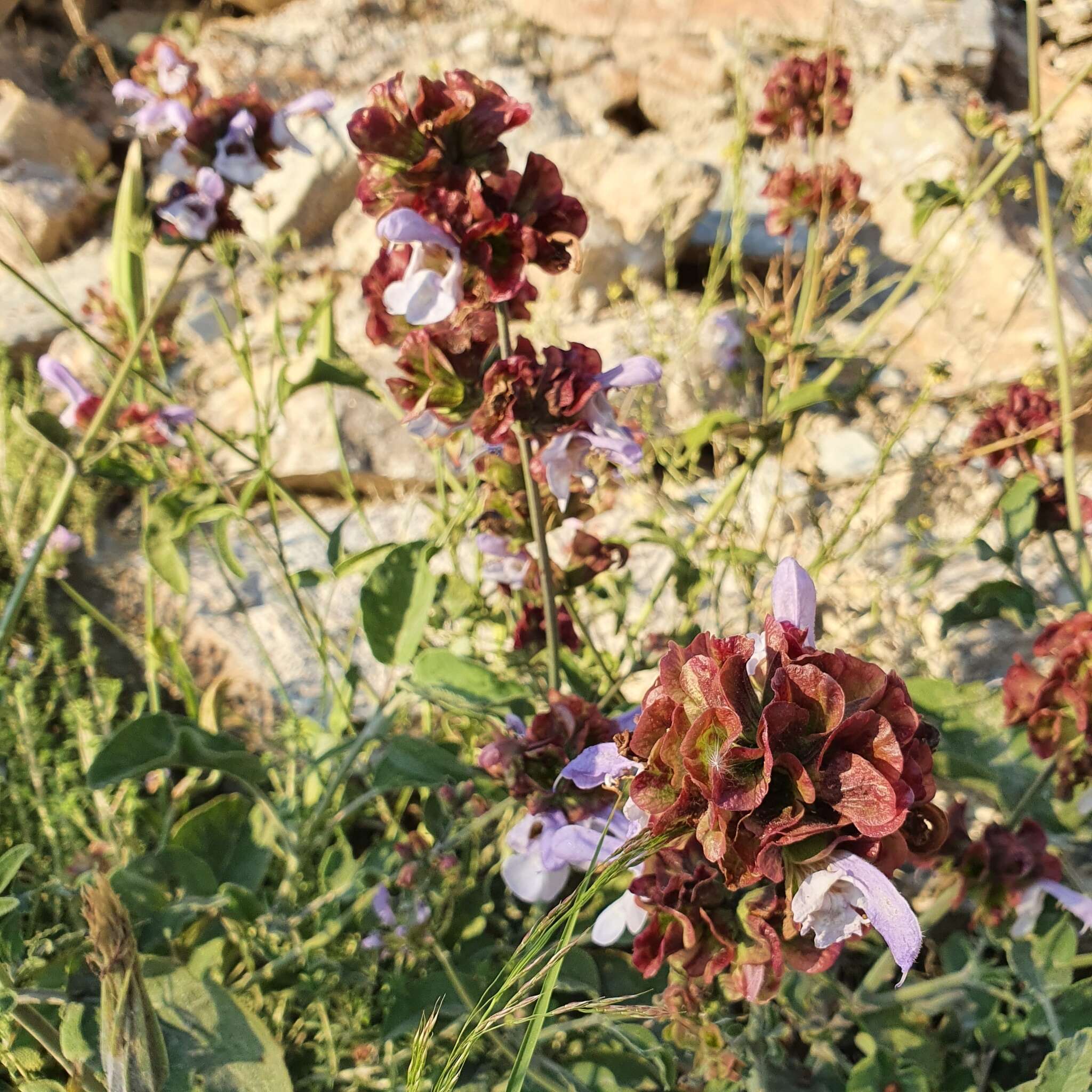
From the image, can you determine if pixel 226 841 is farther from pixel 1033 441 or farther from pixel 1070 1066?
pixel 1033 441

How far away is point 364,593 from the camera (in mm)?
1161

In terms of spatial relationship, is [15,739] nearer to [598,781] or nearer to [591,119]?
[598,781]

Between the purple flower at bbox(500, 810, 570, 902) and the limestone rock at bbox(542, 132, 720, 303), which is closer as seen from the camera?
the purple flower at bbox(500, 810, 570, 902)

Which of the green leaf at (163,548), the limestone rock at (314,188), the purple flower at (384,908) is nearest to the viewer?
the purple flower at (384,908)

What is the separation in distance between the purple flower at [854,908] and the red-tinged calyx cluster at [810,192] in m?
1.41

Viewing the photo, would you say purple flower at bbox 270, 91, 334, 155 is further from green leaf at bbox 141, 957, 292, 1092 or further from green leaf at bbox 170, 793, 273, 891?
green leaf at bbox 141, 957, 292, 1092

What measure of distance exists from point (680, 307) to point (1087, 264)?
144cm

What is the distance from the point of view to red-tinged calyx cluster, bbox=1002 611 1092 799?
1030 mm

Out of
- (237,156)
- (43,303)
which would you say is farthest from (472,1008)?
(43,303)

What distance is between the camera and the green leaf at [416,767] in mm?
1086

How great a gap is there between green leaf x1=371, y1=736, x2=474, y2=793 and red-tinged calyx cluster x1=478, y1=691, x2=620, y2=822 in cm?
9

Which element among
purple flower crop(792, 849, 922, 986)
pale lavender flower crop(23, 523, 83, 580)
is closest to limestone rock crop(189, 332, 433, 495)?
pale lavender flower crop(23, 523, 83, 580)

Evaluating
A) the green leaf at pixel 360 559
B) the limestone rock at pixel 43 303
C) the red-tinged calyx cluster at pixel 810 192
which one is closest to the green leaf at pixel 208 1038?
the green leaf at pixel 360 559

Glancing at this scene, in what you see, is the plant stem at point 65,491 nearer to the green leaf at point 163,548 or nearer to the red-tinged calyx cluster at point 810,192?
the green leaf at point 163,548
